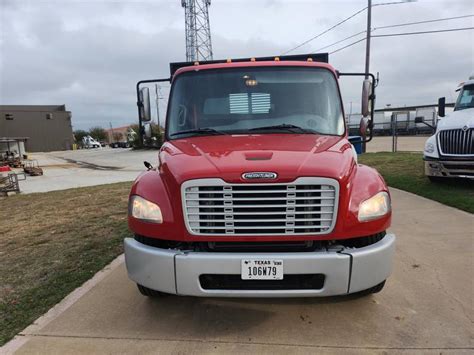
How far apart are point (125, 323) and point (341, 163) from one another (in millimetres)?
2235

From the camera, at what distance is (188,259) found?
9.10ft

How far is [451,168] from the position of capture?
25.6ft

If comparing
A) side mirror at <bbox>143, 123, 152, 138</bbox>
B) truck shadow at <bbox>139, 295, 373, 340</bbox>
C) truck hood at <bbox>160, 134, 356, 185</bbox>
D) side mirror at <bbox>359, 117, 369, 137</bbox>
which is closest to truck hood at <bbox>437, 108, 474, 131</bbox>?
side mirror at <bbox>359, 117, 369, 137</bbox>

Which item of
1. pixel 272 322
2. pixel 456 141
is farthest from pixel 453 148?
pixel 272 322

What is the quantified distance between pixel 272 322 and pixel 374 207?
1270 mm

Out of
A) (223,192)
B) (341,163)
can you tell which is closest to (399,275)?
(341,163)

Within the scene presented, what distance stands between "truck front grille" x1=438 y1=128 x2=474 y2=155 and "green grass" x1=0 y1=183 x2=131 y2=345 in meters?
6.40

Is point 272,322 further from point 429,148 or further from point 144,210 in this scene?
point 429,148

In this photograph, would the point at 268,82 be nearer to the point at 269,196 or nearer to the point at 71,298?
the point at 269,196

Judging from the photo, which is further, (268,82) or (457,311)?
(268,82)

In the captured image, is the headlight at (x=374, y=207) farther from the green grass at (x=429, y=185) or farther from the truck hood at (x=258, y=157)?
the green grass at (x=429, y=185)

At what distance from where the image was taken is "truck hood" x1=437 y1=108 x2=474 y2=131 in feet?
25.0

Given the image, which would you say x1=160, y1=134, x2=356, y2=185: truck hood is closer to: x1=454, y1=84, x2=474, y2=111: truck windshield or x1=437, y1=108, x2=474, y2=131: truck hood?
x1=437, y1=108, x2=474, y2=131: truck hood

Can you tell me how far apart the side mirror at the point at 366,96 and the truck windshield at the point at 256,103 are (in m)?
0.64
